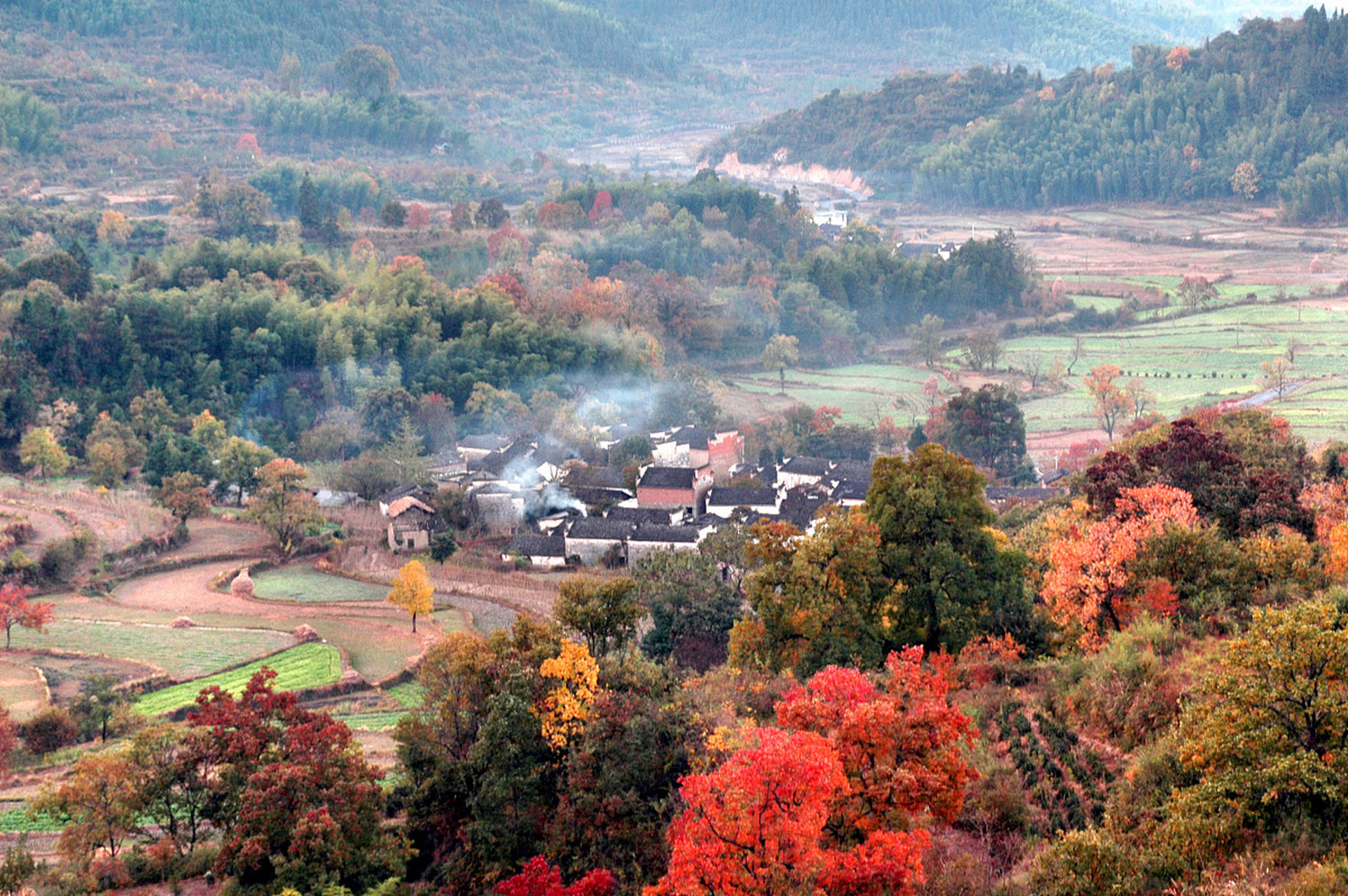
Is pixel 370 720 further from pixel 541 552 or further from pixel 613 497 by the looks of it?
pixel 613 497

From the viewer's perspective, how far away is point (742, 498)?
119 feet

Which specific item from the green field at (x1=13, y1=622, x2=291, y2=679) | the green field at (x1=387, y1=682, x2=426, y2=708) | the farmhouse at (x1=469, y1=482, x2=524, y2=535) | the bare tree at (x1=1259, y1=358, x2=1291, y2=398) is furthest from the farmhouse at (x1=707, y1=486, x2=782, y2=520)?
the bare tree at (x1=1259, y1=358, x2=1291, y2=398)

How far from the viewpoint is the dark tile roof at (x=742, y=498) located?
1425 inches

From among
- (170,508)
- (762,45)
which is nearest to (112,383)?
(170,508)

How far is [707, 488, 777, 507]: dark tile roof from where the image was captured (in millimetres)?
36188

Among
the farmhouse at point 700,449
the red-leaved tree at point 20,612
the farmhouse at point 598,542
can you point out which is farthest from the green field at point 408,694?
the farmhouse at point 700,449

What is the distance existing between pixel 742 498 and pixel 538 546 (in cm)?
612

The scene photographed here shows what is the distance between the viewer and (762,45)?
163125 millimetres

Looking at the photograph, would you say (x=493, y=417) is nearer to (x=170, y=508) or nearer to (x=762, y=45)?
(x=170, y=508)

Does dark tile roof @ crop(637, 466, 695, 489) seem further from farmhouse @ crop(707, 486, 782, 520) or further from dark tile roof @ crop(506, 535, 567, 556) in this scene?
dark tile roof @ crop(506, 535, 567, 556)

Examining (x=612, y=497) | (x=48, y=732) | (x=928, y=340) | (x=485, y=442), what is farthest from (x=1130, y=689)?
(x=928, y=340)

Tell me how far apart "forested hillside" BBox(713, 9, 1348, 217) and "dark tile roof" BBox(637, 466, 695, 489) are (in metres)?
53.8

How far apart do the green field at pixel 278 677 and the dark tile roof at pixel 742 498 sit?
12745 mm

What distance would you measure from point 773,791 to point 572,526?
78.6 feet
